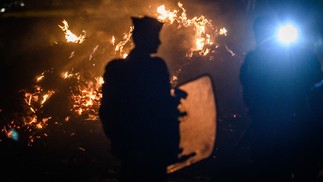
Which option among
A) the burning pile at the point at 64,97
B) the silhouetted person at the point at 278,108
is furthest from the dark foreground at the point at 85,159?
the silhouetted person at the point at 278,108

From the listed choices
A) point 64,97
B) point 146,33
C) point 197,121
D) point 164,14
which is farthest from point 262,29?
point 64,97

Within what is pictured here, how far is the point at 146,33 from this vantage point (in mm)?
3775

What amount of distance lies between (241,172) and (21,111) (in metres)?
5.47

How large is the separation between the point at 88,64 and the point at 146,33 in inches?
161

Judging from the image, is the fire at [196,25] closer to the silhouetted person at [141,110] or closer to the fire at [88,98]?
the fire at [88,98]

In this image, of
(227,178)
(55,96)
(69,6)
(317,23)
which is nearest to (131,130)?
(227,178)

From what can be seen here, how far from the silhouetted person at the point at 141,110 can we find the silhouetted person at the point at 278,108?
175 cm

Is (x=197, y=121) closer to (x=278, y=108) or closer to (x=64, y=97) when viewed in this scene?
(x=278, y=108)

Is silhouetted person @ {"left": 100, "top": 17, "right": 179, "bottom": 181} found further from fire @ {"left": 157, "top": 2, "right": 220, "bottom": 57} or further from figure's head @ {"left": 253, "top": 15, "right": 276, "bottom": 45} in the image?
fire @ {"left": 157, "top": 2, "right": 220, "bottom": 57}

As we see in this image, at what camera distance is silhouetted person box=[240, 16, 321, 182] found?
4.75 metres

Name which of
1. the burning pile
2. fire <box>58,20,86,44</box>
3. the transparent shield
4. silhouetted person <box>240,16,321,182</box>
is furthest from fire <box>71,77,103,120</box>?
silhouetted person <box>240,16,321,182</box>

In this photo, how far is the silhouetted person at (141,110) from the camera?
3.79 m

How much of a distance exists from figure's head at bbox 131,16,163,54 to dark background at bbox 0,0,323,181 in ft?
8.85

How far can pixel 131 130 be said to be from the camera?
3.94 m
